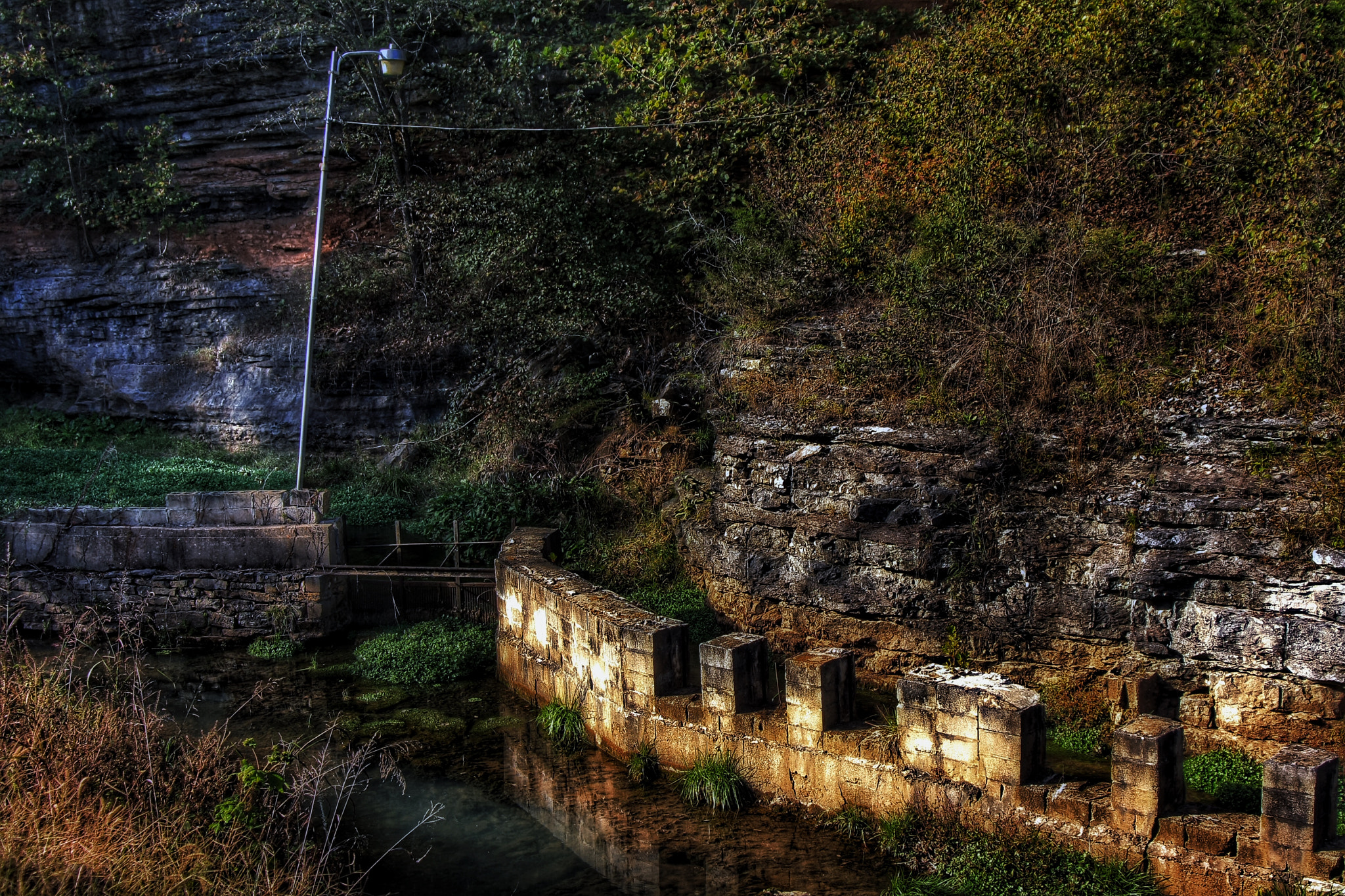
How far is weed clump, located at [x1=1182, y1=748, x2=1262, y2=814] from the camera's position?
254 inches

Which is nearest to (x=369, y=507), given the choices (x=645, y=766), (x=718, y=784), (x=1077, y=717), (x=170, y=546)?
(x=170, y=546)

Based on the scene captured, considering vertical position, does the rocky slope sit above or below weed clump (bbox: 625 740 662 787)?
above

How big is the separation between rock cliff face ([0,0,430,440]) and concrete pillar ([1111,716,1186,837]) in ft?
52.6

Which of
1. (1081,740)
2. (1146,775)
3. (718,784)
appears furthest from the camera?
(1081,740)

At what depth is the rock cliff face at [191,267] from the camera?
18.7m

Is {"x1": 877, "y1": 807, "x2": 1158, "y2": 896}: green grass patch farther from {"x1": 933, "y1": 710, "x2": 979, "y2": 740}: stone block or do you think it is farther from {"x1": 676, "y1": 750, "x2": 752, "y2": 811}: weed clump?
{"x1": 676, "y1": 750, "x2": 752, "y2": 811}: weed clump

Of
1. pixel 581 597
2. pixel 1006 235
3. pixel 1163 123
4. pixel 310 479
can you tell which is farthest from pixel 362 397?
pixel 1163 123

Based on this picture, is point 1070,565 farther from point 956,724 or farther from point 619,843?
point 619,843

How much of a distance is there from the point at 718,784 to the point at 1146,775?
3.00 m

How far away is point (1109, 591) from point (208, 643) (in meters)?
10.0

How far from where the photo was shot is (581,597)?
873cm

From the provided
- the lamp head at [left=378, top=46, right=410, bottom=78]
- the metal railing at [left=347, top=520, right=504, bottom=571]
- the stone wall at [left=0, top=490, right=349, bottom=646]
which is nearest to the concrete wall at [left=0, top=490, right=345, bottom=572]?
the stone wall at [left=0, top=490, right=349, bottom=646]

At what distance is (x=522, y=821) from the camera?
722 cm

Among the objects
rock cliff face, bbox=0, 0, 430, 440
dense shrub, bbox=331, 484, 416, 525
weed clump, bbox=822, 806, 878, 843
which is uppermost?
rock cliff face, bbox=0, 0, 430, 440
